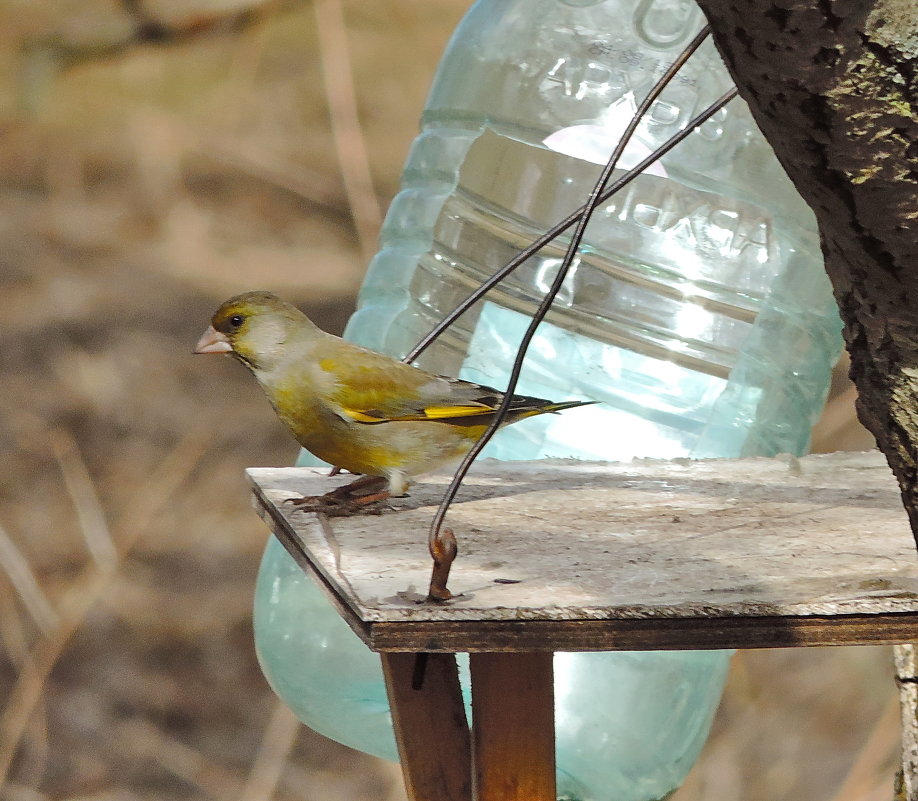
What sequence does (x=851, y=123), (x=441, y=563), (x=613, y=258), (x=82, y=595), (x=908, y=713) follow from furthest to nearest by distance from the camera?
(x=82, y=595), (x=613, y=258), (x=908, y=713), (x=441, y=563), (x=851, y=123)

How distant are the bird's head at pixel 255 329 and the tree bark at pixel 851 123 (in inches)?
34.7

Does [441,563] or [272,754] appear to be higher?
[441,563]

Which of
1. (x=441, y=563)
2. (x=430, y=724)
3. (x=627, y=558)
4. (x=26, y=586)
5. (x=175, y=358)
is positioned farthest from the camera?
(x=175, y=358)

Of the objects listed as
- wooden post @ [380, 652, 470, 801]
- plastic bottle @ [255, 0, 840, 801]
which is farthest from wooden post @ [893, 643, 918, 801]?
wooden post @ [380, 652, 470, 801]

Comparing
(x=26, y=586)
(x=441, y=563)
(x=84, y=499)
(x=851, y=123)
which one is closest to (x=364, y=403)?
(x=441, y=563)

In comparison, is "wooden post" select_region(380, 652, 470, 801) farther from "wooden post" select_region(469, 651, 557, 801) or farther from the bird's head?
the bird's head

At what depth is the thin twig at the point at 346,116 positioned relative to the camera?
13.4 feet

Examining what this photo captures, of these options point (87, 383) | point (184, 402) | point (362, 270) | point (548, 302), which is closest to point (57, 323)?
point (87, 383)

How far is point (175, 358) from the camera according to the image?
4.40 metres

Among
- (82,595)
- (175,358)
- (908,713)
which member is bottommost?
(82,595)

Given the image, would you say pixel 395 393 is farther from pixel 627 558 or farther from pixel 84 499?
pixel 84 499

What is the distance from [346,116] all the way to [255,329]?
2.63 metres

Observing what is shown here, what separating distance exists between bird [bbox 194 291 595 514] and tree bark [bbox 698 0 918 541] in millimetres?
667

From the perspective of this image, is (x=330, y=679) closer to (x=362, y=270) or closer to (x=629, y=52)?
(x=629, y=52)
